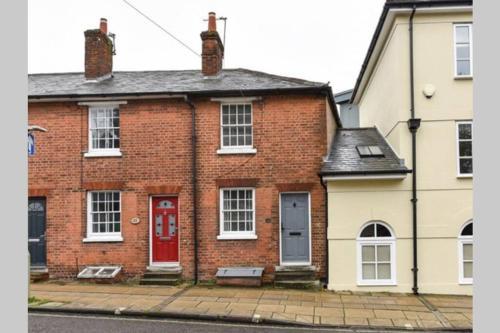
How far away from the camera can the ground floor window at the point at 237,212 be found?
14445 mm

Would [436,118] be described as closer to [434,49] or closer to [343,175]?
[434,49]

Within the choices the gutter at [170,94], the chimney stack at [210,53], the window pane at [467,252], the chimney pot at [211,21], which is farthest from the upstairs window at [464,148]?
the chimney pot at [211,21]

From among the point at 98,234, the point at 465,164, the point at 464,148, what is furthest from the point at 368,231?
the point at 98,234

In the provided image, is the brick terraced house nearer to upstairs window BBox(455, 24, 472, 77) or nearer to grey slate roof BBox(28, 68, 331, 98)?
grey slate roof BBox(28, 68, 331, 98)

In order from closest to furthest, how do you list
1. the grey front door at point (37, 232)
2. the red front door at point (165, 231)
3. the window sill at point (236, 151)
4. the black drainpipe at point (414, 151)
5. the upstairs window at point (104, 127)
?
the black drainpipe at point (414, 151), the window sill at point (236, 151), the red front door at point (165, 231), the grey front door at point (37, 232), the upstairs window at point (104, 127)

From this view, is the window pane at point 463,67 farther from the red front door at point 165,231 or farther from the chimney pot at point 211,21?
the red front door at point 165,231

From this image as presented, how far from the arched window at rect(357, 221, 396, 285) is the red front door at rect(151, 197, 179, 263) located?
17.6ft

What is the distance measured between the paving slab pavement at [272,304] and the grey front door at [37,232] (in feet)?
4.56

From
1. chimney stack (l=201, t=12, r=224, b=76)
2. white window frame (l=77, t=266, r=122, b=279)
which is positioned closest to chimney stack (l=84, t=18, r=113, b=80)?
chimney stack (l=201, t=12, r=224, b=76)

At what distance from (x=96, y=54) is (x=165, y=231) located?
6.57 m

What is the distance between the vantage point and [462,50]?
44.8ft

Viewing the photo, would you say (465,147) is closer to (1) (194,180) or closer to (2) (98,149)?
(1) (194,180)

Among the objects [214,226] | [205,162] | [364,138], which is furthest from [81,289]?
[364,138]

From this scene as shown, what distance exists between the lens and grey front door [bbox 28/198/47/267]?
14.9 meters
